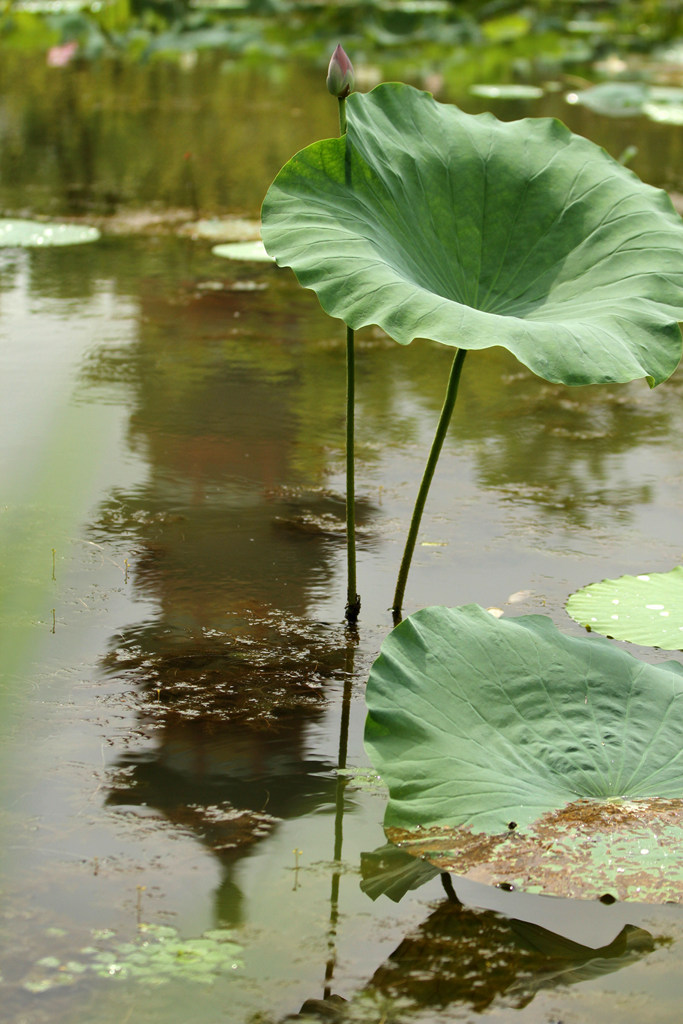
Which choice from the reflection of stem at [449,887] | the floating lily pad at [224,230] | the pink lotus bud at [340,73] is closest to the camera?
the reflection of stem at [449,887]

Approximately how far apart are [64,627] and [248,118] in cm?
565

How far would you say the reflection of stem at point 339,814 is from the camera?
1.18 metres

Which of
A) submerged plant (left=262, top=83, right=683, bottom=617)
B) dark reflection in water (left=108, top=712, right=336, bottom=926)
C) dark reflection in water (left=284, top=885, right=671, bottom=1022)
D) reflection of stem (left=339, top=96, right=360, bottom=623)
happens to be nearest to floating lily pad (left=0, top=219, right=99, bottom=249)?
submerged plant (left=262, top=83, right=683, bottom=617)

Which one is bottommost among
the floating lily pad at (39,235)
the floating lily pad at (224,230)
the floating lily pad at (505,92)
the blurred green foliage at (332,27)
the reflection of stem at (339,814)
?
the reflection of stem at (339,814)

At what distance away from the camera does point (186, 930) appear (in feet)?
3.96

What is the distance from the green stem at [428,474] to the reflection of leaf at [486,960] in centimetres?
66

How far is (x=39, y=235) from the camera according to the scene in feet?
13.4

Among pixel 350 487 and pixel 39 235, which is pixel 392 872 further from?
pixel 39 235

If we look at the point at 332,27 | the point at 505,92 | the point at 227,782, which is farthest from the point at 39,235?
the point at 332,27

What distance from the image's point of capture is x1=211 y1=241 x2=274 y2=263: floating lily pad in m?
4.00

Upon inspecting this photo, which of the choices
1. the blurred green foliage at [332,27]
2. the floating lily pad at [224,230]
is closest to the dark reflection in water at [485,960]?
the floating lily pad at [224,230]

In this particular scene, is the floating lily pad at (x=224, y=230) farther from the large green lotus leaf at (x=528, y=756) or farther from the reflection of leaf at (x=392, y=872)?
the reflection of leaf at (x=392, y=872)

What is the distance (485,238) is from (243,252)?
7.46 ft

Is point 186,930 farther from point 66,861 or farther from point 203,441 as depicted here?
point 203,441
